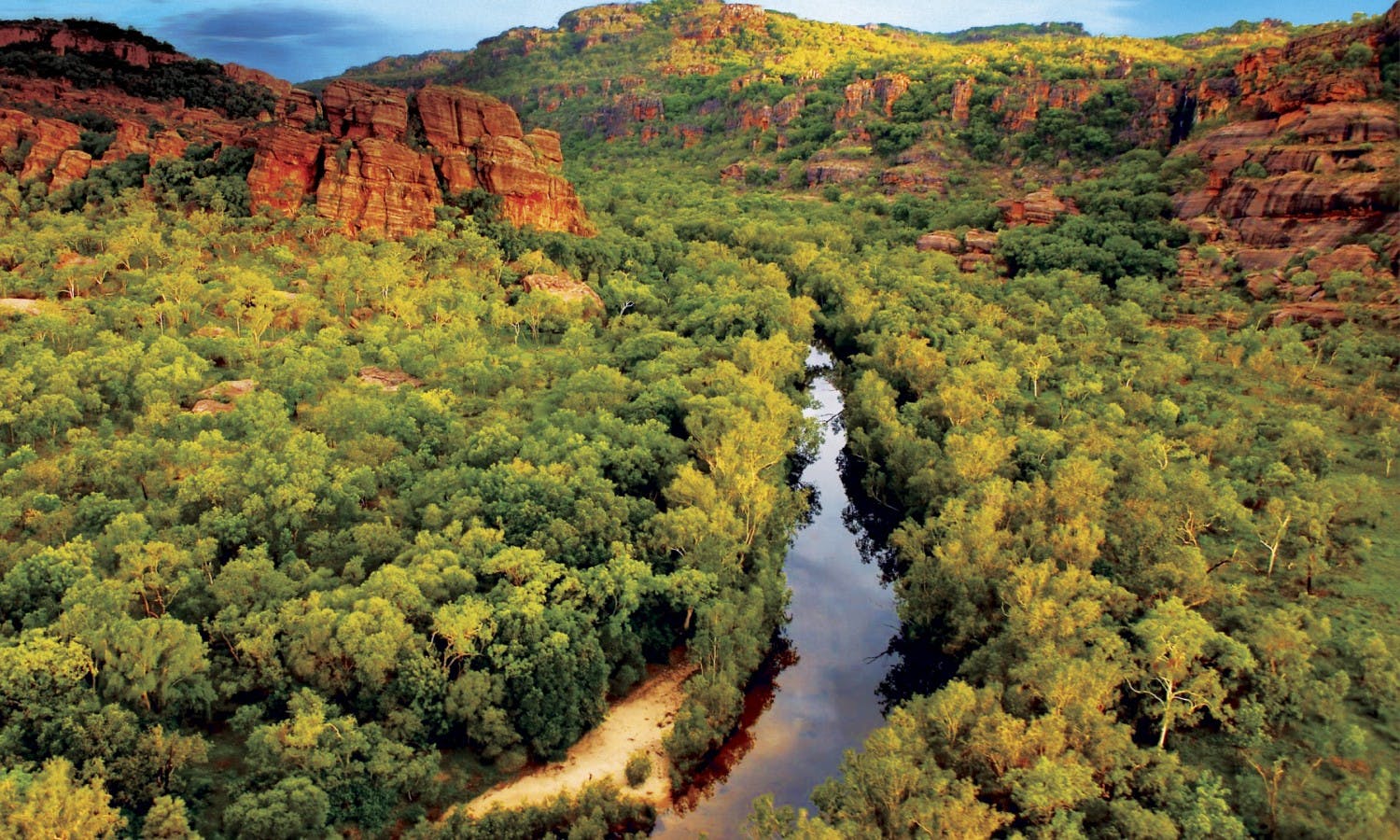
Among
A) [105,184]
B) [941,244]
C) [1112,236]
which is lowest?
[941,244]

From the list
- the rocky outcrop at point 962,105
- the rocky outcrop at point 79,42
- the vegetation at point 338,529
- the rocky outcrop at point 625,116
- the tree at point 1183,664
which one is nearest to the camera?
the vegetation at point 338,529

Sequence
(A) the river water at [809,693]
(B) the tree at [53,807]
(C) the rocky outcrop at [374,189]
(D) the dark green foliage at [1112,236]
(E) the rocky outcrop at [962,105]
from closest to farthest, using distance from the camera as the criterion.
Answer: (B) the tree at [53,807]
(A) the river water at [809,693]
(C) the rocky outcrop at [374,189]
(D) the dark green foliage at [1112,236]
(E) the rocky outcrop at [962,105]

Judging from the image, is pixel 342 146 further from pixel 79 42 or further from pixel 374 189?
pixel 79 42

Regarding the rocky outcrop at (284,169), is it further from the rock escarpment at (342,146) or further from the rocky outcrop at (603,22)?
the rocky outcrop at (603,22)

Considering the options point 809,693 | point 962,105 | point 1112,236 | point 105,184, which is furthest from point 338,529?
point 962,105

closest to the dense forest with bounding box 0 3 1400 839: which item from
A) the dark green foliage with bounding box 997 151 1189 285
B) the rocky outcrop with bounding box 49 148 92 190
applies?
the dark green foliage with bounding box 997 151 1189 285

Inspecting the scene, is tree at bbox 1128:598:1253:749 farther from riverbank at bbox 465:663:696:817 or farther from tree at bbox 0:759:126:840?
tree at bbox 0:759:126:840

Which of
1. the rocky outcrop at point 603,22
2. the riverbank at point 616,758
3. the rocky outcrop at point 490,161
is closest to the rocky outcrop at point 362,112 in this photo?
the rocky outcrop at point 490,161
